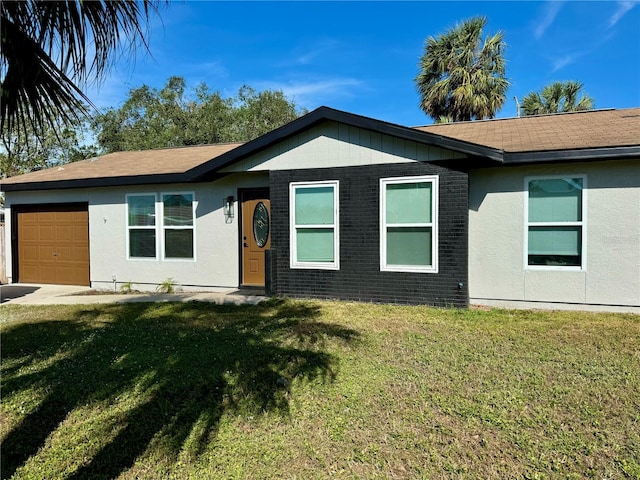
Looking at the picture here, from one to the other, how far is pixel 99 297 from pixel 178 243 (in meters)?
2.07

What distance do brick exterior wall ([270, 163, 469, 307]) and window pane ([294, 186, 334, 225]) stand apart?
0.23m

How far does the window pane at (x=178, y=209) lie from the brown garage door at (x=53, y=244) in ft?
8.38

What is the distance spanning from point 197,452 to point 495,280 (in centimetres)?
639

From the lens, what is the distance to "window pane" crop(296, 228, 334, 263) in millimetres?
8359

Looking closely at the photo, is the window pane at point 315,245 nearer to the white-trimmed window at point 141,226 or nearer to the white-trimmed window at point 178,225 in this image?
the white-trimmed window at point 178,225

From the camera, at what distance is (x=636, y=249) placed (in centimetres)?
685

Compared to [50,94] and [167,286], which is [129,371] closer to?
[50,94]

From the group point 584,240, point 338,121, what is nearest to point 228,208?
point 338,121

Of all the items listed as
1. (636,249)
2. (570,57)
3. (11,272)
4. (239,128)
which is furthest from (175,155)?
(239,128)

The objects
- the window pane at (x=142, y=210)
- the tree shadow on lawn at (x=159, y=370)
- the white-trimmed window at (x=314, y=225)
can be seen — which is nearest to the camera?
the tree shadow on lawn at (x=159, y=370)

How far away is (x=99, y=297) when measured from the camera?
9.16m

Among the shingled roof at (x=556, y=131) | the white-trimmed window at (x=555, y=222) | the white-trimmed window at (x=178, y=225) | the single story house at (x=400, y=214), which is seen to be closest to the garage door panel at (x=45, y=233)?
the single story house at (x=400, y=214)

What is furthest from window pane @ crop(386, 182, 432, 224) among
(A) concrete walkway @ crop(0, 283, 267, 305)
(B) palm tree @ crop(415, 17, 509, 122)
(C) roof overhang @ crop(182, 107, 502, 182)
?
(B) palm tree @ crop(415, 17, 509, 122)

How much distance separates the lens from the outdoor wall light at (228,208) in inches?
373
